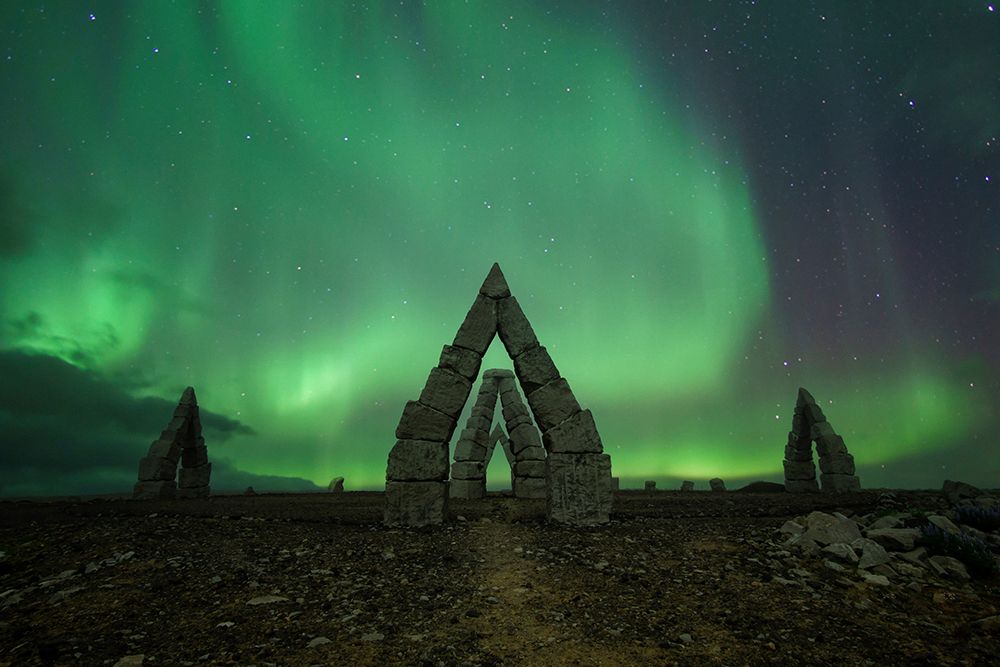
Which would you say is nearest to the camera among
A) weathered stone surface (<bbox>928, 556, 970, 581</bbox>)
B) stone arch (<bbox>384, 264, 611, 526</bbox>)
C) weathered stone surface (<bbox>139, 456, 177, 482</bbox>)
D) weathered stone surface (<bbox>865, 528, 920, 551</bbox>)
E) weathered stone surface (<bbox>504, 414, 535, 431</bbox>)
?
weathered stone surface (<bbox>928, 556, 970, 581</bbox>)

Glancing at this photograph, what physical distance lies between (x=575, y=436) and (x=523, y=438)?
9582mm

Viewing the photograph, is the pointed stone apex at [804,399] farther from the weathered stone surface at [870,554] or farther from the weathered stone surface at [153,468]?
the weathered stone surface at [153,468]

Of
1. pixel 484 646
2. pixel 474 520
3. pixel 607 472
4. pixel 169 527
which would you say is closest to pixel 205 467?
pixel 169 527

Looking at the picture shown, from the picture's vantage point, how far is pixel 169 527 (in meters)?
7.95

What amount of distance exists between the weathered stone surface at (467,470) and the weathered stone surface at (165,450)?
9.25 meters

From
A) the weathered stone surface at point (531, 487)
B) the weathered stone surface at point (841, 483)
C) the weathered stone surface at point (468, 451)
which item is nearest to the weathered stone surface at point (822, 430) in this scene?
the weathered stone surface at point (841, 483)

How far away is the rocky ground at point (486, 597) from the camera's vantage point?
4.02m

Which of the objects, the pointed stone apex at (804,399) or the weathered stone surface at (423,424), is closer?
the weathered stone surface at (423,424)

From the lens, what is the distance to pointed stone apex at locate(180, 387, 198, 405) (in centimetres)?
1792

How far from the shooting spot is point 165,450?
1688cm

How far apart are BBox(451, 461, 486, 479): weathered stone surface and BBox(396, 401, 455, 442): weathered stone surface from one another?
9.00 meters

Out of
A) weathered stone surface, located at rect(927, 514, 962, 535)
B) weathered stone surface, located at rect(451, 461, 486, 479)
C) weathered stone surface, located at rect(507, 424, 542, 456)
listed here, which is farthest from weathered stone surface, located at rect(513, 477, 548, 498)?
weathered stone surface, located at rect(927, 514, 962, 535)

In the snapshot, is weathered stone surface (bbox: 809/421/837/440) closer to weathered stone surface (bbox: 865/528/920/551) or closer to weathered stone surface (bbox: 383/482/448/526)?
weathered stone surface (bbox: 865/528/920/551)

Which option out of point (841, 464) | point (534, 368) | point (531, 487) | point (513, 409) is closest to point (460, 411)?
point (534, 368)
